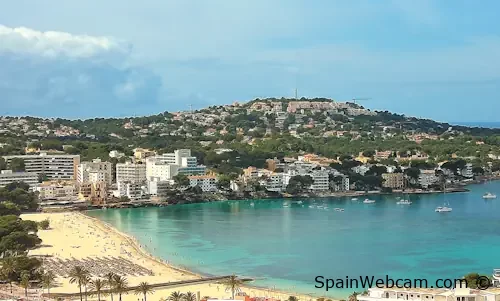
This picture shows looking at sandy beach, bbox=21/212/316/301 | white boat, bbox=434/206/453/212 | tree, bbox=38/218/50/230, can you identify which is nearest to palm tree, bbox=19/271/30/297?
sandy beach, bbox=21/212/316/301

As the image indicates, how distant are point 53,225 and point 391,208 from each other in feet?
61.1

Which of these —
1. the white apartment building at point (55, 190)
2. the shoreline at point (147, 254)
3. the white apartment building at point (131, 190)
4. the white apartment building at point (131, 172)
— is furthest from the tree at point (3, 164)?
the shoreline at point (147, 254)

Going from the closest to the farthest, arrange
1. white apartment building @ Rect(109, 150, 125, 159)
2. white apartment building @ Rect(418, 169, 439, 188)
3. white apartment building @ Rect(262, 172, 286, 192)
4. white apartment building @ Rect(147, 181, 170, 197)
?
white apartment building @ Rect(147, 181, 170, 197) → white apartment building @ Rect(262, 172, 286, 192) → white apartment building @ Rect(109, 150, 125, 159) → white apartment building @ Rect(418, 169, 439, 188)

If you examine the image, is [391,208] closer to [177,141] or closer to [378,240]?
[378,240]

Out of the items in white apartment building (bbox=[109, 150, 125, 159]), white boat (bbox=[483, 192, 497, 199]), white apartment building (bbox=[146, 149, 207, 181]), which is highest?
white apartment building (bbox=[109, 150, 125, 159])

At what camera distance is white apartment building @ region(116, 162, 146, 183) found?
169 ft

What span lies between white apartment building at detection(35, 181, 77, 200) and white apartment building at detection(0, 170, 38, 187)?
649 mm

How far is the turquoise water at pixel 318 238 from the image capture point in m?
24.4

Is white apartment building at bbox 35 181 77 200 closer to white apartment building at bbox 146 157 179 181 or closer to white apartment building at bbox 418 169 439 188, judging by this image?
white apartment building at bbox 146 157 179 181

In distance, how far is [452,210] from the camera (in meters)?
42.2

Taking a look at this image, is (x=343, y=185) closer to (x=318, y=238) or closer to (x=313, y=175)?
(x=313, y=175)

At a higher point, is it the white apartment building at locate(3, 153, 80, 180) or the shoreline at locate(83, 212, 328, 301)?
the white apartment building at locate(3, 153, 80, 180)

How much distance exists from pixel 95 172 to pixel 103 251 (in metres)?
23.5

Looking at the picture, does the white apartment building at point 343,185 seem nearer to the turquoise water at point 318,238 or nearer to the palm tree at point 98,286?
the turquoise water at point 318,238
